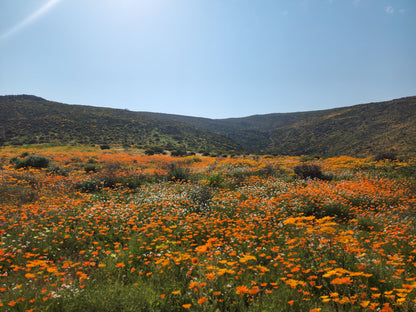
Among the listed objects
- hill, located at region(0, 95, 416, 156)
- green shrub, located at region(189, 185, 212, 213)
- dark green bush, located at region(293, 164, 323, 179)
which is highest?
hill, located at region(0, 95, 416, 156)

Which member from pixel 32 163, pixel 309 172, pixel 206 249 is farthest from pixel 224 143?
pixel 206 249

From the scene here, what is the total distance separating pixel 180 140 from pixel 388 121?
153ft

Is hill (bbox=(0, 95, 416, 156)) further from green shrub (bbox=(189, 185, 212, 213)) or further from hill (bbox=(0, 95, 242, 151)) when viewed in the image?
green shrub (bbox=(189, 185, 212, 213))

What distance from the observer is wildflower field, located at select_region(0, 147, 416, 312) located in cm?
274

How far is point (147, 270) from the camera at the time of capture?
151 inches

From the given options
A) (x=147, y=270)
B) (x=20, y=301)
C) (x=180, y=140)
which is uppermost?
(x=180, y=140)

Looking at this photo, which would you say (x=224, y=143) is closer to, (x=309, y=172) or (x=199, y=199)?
(x=309, y=172)

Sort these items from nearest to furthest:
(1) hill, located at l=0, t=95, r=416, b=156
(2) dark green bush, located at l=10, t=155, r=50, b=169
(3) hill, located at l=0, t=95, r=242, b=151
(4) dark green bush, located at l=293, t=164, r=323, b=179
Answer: (4) dark green bush, located at l=293, t=164, r=323, b=179 → (2) dark green bush, located at l=10, t=155, r=50, b=169 → (3) hill, located at l=0, t=95, r=242, b=151 → (1) hill, located at l=0, t=95, r=416, b=156

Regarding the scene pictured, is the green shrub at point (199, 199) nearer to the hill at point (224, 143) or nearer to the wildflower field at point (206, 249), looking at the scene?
the wildflower field at point (206, 249)

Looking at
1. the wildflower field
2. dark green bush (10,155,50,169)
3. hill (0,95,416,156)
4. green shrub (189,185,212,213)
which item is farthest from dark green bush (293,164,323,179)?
hill (0,95,416,156)

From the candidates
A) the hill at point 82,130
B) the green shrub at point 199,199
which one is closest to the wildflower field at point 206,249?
the green shrub at point 199,199

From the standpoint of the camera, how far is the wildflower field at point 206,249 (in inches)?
108

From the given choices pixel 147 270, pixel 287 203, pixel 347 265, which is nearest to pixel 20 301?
pixel 147 270

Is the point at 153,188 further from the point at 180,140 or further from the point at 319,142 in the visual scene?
the point at 319,142
